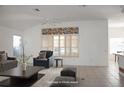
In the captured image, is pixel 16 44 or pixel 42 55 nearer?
pixel 16 44

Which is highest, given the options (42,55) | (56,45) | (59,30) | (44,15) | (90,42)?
(44,15)

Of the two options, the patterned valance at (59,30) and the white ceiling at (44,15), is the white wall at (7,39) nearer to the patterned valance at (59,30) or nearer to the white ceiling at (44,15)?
the white ceiling at (44,15)

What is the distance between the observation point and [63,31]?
5.17 metres

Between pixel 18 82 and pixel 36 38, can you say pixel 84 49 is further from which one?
pixel 18 82

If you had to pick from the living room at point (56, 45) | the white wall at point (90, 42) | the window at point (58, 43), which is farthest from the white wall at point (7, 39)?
the window at point (58, 43)

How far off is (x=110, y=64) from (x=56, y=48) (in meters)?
2.16

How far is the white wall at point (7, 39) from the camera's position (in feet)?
13.1

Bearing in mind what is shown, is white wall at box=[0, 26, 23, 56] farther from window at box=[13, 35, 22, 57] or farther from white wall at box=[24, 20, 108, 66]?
white wall at box=[24, 20, 108, 66]

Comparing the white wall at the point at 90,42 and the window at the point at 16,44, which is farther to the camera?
the white wall at the point at 90,42

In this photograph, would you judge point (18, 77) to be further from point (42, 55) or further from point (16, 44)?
point (42, 55)

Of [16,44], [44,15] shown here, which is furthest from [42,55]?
[44,15]

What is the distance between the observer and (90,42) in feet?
21.9

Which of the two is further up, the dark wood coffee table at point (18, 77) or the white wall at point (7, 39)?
the white wall at point (7, 39)

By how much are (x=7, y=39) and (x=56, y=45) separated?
157 cm
